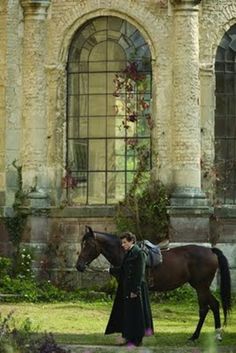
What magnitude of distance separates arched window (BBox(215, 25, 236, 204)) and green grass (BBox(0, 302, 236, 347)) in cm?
339

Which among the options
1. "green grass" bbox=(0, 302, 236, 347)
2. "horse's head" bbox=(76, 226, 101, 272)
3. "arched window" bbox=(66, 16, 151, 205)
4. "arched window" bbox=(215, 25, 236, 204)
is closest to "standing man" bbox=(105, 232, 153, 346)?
"green grass" bbox=(0, 302, 236, 347)

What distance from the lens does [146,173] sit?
2522 cm

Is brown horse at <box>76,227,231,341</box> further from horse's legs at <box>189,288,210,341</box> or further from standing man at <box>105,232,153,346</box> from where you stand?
standing man at <box>105,232,153,346</box>

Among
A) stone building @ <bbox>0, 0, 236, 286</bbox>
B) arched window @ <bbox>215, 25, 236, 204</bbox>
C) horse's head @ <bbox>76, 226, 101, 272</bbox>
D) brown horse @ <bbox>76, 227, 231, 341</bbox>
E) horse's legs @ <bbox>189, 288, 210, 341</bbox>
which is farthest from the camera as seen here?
arched window @ <bbox>215, 25, 236, 204</bbox>

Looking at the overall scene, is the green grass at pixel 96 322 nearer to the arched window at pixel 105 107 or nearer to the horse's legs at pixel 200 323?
the horse's legs at pixel 200 323

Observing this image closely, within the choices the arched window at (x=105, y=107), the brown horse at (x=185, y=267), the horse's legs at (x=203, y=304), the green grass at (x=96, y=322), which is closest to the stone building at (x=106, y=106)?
the arched window at (x=105, y=107)

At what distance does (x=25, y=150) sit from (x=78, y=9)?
3233mm

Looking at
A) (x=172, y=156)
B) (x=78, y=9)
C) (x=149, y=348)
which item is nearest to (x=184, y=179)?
(x=172, y=156)

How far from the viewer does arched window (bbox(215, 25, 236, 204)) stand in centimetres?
2556

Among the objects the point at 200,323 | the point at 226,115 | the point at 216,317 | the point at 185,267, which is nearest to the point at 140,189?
the point at 226,115

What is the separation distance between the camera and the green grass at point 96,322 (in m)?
18.0

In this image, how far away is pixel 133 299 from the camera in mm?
17047

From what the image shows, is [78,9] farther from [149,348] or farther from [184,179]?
[149,348]

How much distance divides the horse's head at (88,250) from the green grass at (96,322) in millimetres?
1089
